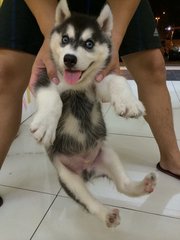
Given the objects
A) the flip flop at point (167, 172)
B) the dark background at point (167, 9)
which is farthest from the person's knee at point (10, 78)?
the dark background at point (167, 9)

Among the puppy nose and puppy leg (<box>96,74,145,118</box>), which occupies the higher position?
the puppy nose

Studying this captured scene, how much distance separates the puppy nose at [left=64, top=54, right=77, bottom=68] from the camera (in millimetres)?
854

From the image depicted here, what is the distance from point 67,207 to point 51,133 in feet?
1.66

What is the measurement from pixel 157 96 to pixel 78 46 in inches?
24.5

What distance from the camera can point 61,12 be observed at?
3.26 ft

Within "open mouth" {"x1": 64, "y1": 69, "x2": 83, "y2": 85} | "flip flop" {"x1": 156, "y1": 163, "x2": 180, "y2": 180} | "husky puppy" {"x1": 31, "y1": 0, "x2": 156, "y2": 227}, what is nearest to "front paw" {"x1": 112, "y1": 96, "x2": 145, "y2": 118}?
"husky puppy" {"x1": 31, "y1": 0, "x2": 156, "y2": 227}

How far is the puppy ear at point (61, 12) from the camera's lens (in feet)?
3.15

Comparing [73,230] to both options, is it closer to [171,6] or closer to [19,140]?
[19,140]

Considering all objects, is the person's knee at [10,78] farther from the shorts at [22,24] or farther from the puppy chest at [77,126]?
the puppy chest at [77,126]

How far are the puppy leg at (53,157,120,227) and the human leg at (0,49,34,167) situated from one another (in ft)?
1.04

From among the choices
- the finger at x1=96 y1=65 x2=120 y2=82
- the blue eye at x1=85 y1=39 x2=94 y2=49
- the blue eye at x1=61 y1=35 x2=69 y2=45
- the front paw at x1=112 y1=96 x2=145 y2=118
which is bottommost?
the front paw at x1=112 y1=96 x2=145 y2=118

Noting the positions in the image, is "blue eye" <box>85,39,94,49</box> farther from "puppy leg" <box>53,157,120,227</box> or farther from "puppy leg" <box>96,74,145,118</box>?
"puppy leg" <box>53,157,120,227</box>

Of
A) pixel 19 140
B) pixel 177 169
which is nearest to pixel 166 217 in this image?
pixel 177 169

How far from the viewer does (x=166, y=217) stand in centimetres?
119
